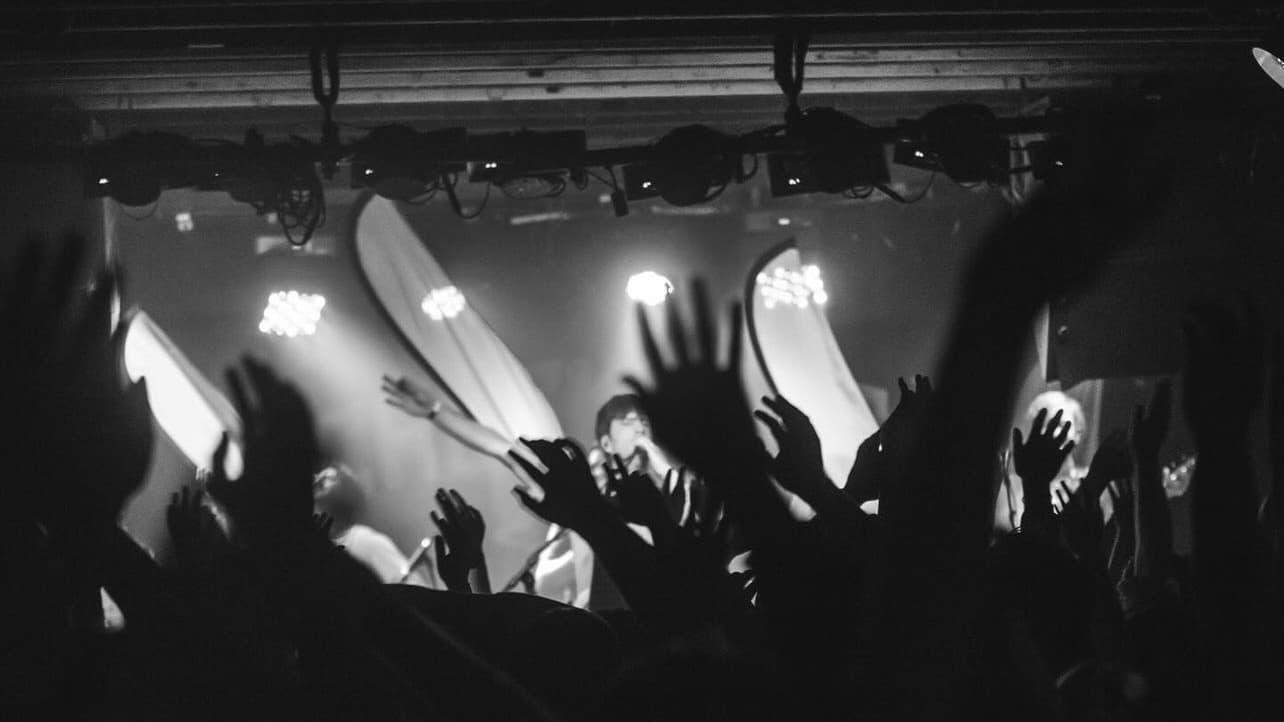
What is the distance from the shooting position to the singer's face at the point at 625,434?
7.33 m

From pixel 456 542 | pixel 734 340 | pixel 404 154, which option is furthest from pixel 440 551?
pixel 404 154

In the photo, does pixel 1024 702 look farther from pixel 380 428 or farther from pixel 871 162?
pixel 380 428

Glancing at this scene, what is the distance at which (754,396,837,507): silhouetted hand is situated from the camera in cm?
192

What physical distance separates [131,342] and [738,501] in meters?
7.81

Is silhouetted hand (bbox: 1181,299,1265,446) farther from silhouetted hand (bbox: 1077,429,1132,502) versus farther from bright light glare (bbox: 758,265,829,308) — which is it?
bright light glare (bbox: 758,265,829,308)

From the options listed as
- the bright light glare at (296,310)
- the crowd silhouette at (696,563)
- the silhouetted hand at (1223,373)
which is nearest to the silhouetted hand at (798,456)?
the crowd silhouette at (696,563)

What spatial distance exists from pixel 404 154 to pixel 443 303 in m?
2.83

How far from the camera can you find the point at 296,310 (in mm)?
8078

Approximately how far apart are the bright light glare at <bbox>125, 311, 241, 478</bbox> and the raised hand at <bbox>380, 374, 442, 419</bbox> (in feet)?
3.80

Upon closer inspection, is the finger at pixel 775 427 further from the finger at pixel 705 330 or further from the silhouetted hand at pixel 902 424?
the finger at pixel 705 330

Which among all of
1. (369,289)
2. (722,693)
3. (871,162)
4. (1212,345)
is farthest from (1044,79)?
(722,693)

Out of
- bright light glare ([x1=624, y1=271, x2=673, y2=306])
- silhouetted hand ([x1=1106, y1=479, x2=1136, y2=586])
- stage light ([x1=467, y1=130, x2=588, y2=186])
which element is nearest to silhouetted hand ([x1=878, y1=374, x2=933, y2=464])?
silhouetted hand ([x1=1106, y1=479, x2=1136, y2=586])

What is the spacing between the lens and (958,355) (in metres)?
0.90

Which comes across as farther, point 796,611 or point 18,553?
point 18,553
